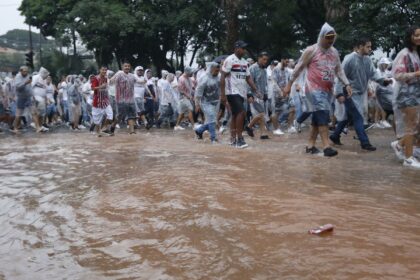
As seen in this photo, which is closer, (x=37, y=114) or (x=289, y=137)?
(x=289, y=137)

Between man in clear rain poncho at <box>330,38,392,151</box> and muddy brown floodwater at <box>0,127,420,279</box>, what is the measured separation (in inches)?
44.6

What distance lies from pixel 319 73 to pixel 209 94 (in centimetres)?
314

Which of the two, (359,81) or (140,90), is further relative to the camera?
(140,90)

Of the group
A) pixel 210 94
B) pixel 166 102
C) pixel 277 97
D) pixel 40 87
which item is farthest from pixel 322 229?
pixel 166 102

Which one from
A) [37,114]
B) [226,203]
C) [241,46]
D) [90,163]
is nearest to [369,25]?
[241,46]

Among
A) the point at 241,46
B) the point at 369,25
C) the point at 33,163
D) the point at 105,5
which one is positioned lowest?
the point at 33,163

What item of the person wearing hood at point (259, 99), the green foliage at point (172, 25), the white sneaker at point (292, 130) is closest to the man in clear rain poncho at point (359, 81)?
the person wearing hood at point (259, 99)

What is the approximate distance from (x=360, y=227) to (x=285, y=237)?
551 mm

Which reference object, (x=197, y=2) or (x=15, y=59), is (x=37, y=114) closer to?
(x=197, y=2)

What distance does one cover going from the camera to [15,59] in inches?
2365

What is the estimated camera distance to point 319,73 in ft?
22.8

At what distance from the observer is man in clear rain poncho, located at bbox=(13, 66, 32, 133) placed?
1359cm

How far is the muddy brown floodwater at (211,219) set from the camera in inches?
117

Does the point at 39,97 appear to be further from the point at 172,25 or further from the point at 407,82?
the point at 172,25
